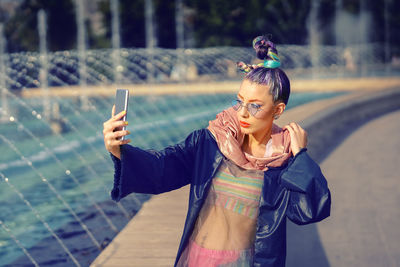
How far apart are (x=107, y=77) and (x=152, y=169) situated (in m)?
34.6

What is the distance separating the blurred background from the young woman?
3.14 m

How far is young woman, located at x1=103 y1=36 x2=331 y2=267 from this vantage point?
2303 millimetres

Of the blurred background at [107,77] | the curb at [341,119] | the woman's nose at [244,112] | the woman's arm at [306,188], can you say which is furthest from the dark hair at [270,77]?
the curb at [341,119]

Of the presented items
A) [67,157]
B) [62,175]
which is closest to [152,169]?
[62,175]

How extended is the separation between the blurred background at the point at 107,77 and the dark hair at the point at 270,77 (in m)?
3.41

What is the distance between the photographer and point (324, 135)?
33.4ft

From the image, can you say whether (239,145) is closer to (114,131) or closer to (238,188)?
(238,188)

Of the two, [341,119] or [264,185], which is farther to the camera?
[341,119]

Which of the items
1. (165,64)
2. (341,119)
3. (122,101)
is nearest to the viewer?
(122,101)

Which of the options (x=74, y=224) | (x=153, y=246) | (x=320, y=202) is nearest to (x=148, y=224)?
(x=153, y=246)

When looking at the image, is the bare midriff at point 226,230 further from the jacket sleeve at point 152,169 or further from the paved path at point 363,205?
the paved path at point 363,205

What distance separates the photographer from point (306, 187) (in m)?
2.17

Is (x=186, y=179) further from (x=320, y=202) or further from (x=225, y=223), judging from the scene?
(x=320, y=202)

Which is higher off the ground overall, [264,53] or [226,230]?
[264,53]
